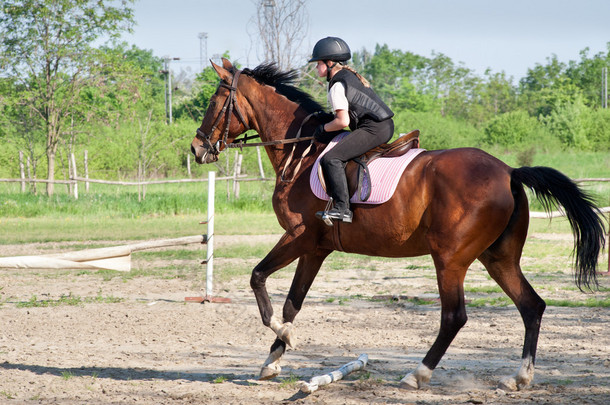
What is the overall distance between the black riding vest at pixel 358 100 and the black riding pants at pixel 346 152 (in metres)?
0.06

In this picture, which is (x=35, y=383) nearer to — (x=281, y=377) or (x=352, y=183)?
(x=281, y=377)

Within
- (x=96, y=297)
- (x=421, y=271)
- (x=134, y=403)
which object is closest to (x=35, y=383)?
(x=134, y=403)

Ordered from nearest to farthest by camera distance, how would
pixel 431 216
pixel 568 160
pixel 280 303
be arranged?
pixel 431 216 < pixel 280 303 < pixel 568 160

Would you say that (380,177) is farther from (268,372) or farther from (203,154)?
(268,372)

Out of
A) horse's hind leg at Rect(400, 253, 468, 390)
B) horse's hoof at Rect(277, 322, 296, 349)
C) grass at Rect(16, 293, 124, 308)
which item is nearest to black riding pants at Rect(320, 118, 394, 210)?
horse's hind leg at Rect(400, 253, 468, 390)

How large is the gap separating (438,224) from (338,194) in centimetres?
81

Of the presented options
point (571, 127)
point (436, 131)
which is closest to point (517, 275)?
point (436, 131)

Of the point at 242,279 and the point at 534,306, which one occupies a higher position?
the point at 534,306

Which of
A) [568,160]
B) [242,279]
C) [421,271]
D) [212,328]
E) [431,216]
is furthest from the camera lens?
[568,160]

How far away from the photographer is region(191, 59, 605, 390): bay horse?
4.93 m

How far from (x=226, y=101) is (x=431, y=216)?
84.3 inches

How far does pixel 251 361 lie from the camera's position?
19.6ft

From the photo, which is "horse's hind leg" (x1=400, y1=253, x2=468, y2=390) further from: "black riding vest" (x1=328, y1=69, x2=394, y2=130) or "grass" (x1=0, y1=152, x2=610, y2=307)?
"grass" (x1=0, y1=152, x2=610, y2=307)

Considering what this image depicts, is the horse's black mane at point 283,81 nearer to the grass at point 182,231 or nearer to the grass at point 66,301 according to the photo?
the grass at point 182,231
